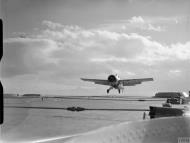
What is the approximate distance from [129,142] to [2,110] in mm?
538

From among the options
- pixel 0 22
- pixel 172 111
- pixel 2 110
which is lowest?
pixel 172 111

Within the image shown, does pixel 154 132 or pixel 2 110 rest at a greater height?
pixel 2 110

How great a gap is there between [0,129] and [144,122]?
0.66m

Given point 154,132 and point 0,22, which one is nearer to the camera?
point 0,22

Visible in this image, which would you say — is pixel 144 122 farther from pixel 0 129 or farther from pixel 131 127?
pixel 0 129

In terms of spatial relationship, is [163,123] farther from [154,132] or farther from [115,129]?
[115,129]

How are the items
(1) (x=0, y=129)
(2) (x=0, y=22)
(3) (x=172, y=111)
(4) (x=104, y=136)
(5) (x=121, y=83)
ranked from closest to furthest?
(2) (x=0, y=22) < (4) (x=104, y=136) < (1) (x=0, y=129) < (3) (x=172, y=111) < (5) (x=121, y=83)

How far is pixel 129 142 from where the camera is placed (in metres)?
1.23

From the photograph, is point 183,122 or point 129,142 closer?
point 129,142

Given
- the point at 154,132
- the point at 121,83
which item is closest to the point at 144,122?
the point at 154,132

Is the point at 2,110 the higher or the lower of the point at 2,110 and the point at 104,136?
the higher

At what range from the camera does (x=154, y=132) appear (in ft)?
4.24

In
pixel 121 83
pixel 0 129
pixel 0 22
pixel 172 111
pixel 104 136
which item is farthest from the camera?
pixel 121 83

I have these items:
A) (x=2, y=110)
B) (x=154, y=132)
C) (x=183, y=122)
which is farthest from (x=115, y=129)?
(x=2, y=110)
